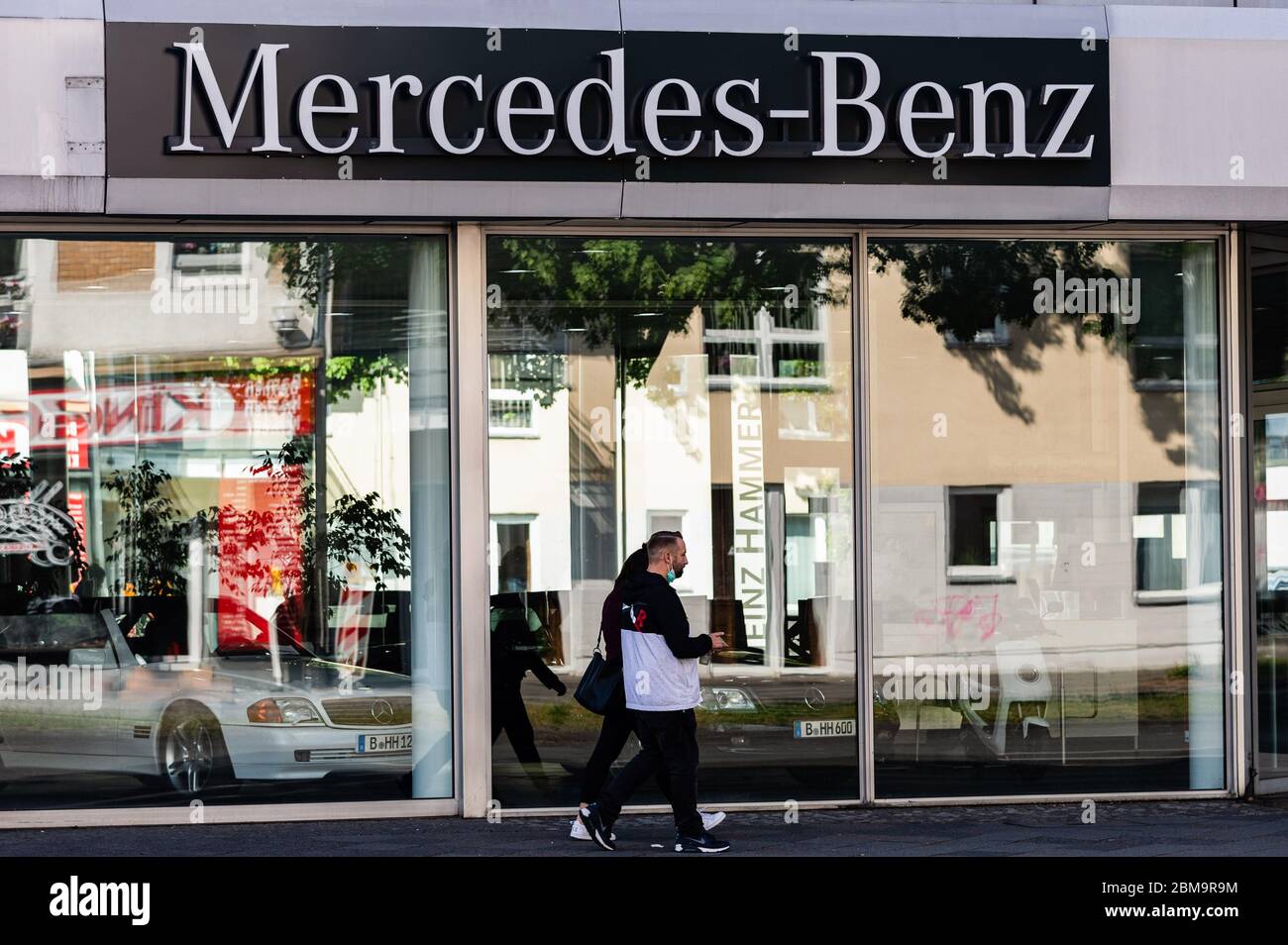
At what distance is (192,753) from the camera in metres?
10.7

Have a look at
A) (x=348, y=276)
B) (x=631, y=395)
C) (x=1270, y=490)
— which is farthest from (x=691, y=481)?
(x=1270, y=490)

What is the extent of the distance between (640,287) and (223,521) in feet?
9.52

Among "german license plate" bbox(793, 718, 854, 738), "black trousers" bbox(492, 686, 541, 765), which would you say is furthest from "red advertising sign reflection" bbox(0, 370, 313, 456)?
"german license plate" bbox(793, 718, 854, 738)

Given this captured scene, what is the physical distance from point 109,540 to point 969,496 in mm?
5279

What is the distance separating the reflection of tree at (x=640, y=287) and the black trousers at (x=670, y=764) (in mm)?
2466

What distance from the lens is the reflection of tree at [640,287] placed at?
10898 mm

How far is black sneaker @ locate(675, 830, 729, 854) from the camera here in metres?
9.53

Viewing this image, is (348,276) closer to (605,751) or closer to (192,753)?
(192,753)

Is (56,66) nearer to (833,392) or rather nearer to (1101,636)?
(833,392)

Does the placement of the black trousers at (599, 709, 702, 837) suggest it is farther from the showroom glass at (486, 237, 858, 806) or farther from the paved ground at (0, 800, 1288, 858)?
the showroom glass at (486, 237, 858, 806)

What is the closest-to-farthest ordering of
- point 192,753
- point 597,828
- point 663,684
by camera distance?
point 663,684 < point 597,828 < point 192,753

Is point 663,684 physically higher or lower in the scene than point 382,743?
higher

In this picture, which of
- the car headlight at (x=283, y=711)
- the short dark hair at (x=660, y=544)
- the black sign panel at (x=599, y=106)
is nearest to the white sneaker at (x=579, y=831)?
the short dark hair at (x=660, y=544)

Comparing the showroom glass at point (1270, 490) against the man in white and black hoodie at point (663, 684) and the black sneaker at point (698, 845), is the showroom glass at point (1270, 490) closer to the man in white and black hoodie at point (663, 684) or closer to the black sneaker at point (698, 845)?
the black sneaker at point (698, 845)
